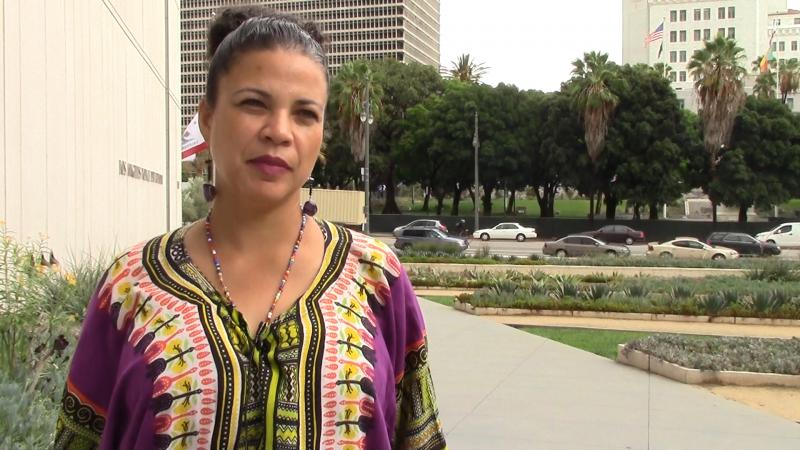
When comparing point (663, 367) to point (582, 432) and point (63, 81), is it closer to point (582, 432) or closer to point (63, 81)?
point (582, 432)

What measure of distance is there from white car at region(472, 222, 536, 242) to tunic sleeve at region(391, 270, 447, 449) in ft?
147

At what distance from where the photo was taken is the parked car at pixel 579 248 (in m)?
31.5

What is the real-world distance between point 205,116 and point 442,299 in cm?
1575

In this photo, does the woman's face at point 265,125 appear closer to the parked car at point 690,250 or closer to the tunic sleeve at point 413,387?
the tunic sleeve at point 413,387

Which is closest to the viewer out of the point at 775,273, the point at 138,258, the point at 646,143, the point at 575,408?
the point at 138,258

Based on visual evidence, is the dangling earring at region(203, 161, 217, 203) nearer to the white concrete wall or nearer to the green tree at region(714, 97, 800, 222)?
the white concrete wall

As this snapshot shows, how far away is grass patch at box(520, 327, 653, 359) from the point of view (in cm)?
1131

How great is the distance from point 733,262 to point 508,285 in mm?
11294

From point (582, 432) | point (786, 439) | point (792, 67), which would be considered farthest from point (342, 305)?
point (792, 67)

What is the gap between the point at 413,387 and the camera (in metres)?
2.07

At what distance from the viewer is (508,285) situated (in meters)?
16.2

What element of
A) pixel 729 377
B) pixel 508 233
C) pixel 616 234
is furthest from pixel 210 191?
pixel 508 233

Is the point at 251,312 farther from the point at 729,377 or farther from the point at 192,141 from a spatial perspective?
the point at 192,141

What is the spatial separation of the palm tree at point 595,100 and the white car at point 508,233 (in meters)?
5.54
